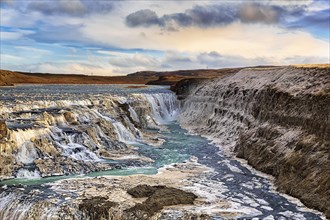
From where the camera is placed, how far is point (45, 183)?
52.4 feet

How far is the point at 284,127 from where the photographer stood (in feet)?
65.7

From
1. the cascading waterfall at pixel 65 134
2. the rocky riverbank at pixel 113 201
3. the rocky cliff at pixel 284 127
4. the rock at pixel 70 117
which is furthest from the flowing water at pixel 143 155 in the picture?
the rocky cliff at pixel 284 127

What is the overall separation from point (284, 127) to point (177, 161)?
536 cm

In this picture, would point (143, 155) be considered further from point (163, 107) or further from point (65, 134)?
point (163, 107)

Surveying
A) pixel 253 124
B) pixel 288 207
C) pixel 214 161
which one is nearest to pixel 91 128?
pixel 214 161

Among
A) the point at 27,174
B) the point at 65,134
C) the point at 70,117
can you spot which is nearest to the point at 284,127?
the point at 65,134

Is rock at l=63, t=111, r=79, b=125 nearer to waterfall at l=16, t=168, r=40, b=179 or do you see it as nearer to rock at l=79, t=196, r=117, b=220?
waterfall at l=16, t=168, r=40, b=179

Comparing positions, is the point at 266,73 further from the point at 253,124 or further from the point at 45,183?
the point at 45,183

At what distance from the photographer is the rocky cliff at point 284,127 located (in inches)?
599

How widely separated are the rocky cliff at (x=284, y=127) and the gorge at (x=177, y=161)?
6cm

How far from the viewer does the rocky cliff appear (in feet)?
49.9

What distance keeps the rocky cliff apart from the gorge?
0.19 feet

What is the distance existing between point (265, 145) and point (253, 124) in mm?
4559

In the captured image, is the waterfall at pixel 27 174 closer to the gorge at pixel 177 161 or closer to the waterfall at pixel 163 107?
the gorge at pixel 177 161
